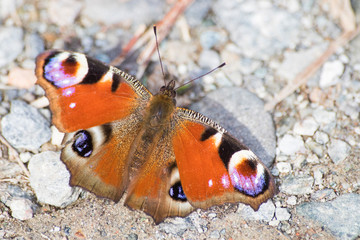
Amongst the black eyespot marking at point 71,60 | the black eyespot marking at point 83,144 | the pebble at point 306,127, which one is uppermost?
the black eyespot marking at point 71,60

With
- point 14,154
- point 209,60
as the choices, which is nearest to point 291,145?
point 209,60

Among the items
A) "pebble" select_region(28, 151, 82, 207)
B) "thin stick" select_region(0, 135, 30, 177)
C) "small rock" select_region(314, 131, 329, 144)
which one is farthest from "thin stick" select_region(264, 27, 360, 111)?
"thin stick" select_region(0, 135, 30, 177)

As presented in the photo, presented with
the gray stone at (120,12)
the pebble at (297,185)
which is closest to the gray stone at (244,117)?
the pebble at (297,185)

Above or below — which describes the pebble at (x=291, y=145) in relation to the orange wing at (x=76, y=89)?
below

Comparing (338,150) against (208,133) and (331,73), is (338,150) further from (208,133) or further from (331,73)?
(208,133)

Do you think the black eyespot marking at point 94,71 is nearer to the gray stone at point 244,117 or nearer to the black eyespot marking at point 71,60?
the black eyespot marking at point 71,60
